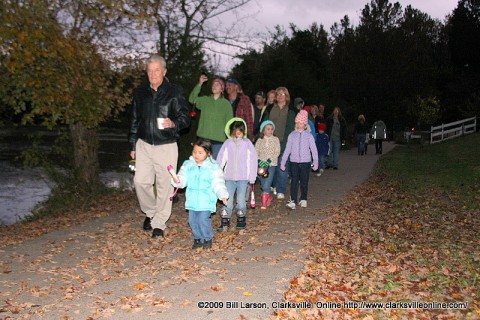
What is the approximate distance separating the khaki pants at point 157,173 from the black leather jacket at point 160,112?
13 centimetres

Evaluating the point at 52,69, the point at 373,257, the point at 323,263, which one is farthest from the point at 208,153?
the point at 52,69

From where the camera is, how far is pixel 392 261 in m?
7.15

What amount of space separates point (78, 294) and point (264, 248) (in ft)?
8.81

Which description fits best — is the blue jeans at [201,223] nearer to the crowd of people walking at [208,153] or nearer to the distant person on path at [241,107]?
the crowd of people walking at [208,153]

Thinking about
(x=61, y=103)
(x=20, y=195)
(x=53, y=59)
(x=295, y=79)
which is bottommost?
(x=20, y=195)

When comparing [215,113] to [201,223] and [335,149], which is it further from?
[335,149]

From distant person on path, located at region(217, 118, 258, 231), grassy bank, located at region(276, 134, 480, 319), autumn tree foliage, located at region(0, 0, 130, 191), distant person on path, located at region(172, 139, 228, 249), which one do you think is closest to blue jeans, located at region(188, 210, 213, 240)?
distant person on path, located at region(172, 139, 228, 249)


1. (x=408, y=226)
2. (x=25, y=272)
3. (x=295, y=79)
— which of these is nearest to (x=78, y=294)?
(x=25, y=272)

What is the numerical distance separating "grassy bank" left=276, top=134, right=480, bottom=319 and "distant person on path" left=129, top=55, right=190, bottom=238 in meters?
2.30

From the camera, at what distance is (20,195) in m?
16.1

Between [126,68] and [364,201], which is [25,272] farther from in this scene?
[364,201]

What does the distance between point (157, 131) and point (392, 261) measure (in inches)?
145

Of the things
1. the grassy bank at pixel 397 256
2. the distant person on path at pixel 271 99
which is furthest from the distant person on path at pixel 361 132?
the distant person on path at pixel 271 99

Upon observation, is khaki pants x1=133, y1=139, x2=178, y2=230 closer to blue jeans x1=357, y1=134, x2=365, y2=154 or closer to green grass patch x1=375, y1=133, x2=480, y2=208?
green grass patch x1=375, y1=133, x2=480, y2=208
